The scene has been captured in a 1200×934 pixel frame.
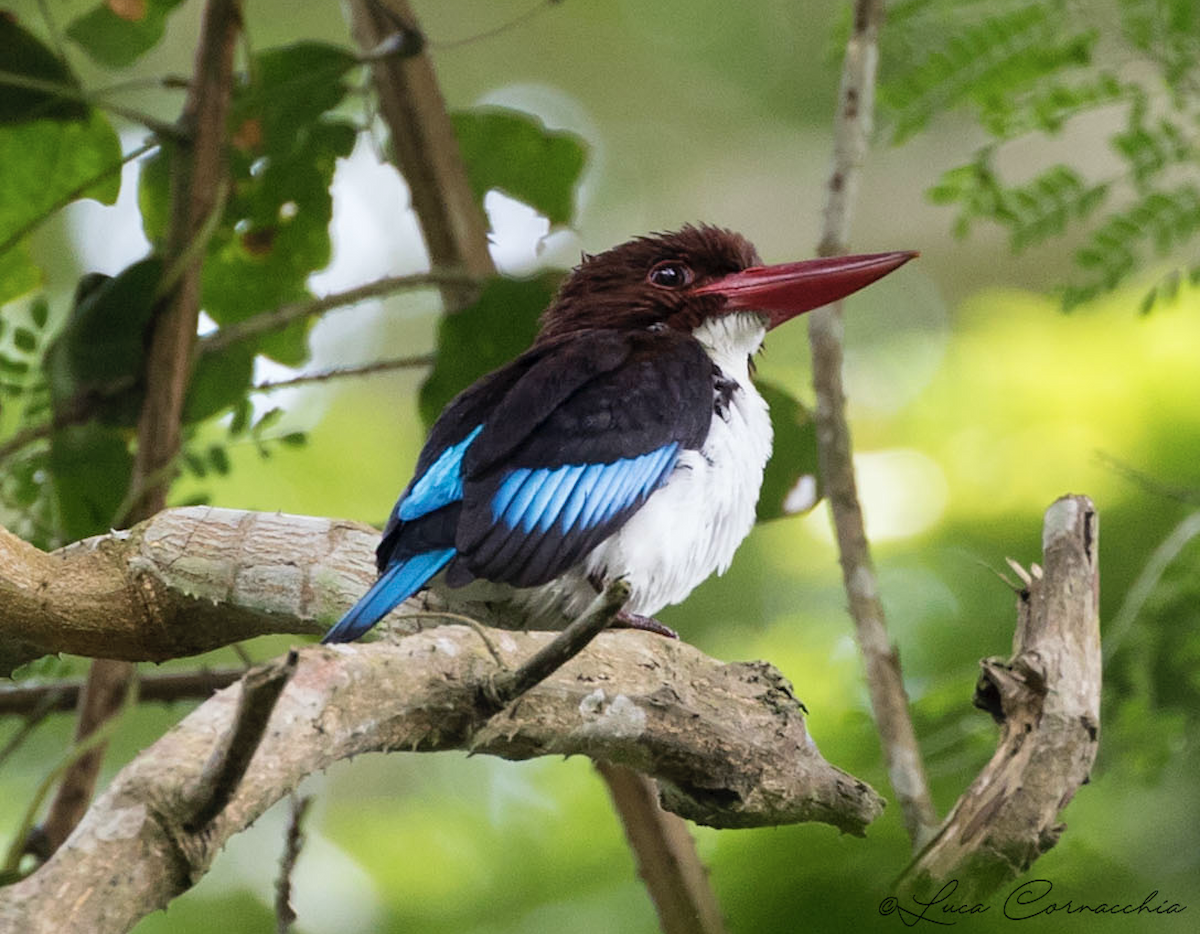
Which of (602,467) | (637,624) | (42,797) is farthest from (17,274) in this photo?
(637,624)

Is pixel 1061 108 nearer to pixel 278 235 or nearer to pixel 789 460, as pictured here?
pixel 789 460

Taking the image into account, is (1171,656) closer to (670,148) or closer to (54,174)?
(54,174)

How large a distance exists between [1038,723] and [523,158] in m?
2.37

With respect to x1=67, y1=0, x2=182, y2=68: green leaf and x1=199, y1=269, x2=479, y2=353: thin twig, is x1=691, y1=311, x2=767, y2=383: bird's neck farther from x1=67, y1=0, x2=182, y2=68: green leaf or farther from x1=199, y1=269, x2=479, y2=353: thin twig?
x1=67, y1=0, x2=182, y2=68: green leaf

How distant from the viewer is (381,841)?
14.9 ft

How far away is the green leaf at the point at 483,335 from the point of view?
3.44 metres

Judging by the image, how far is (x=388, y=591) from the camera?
2.16 meters

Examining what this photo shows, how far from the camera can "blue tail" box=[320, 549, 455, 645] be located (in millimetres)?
2094

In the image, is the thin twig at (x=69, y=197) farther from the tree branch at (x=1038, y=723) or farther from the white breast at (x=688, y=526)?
the tree branch at (x=1038, y=723)

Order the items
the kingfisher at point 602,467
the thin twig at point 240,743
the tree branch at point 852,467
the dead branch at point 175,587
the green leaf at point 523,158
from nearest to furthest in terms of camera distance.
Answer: the thin twig at point 240,743 → the dead branch at point 175,587 → the kingfisher at point 602,467 → the tree branch at point 852,467 → the green leaf at point 523,158

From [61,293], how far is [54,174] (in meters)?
2.62

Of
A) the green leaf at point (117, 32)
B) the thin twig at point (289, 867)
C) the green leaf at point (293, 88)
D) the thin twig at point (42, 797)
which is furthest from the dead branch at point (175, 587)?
the green leaf at point (117, 32)

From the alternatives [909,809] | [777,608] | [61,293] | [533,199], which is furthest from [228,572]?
[61,293]

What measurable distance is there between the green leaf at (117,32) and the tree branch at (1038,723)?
247 centimetres
